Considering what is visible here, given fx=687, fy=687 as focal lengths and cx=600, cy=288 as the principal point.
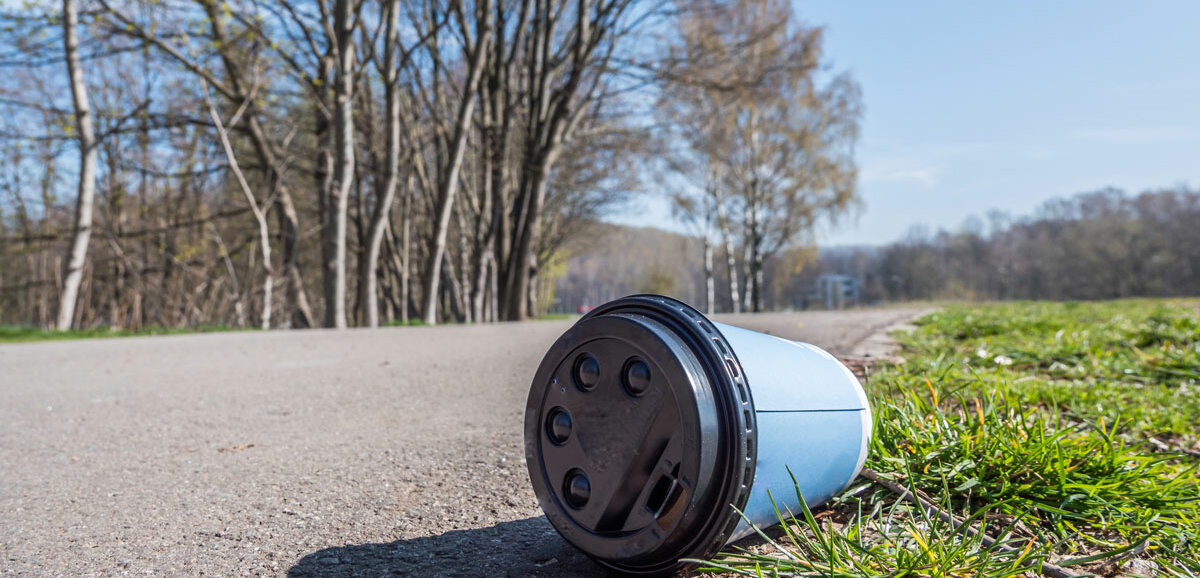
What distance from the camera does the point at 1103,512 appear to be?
5.77 ft

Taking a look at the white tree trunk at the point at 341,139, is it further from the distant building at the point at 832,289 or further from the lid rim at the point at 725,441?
the distant building at the point at 832,289

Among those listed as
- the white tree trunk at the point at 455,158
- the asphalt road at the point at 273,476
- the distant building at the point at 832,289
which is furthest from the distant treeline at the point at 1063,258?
the asphalt road at the point at 273,476

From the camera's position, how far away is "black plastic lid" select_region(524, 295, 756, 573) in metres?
1.28

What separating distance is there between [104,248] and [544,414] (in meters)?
23.3

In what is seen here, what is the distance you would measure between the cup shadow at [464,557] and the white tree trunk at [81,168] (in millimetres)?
12470

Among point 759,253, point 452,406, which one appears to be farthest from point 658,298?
point 759,253

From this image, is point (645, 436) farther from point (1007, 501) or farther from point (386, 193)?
point (386, 193)

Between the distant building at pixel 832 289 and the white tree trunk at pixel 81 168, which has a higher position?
the white tree trunk at pixel 81 168

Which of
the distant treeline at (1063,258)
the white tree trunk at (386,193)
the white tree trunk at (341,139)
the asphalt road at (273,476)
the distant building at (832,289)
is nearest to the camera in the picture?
the asphalt road at (273,476)

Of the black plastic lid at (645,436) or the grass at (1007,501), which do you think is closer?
the black plastic lid at (645,436)

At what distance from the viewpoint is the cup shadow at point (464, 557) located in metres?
1.56

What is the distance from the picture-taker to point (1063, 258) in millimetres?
57594

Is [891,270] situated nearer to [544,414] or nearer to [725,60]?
[725,60]

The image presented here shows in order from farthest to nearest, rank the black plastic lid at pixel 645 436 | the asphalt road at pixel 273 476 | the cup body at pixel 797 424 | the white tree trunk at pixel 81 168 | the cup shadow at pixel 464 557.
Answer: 1. the white tree trunk at pixel 81 168
2. the asphalt road at pixel 273 476
3. the cup shadow at pixel 464 557
4. the cup body at pixel 797 424
5. the black plastic lid at pixel 645 436
